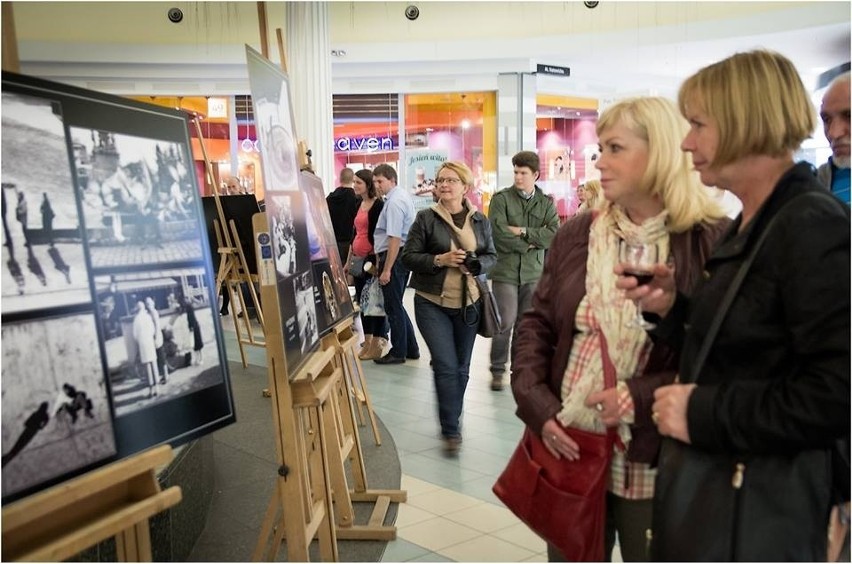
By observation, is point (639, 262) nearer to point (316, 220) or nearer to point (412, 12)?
point (316, 220)

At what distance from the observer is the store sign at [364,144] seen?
15422 mm

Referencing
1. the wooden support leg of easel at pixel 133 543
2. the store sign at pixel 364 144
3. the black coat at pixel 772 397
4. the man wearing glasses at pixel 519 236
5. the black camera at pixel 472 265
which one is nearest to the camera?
the black coat at pixel 772 397

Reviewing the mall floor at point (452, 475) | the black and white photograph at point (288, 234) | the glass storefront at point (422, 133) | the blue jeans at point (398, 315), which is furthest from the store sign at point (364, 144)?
the black and white photograph at point (288, 234)

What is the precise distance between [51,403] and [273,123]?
157cm

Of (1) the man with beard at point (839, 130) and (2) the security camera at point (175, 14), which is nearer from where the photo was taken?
(1) the man with beard at point (839, 130)

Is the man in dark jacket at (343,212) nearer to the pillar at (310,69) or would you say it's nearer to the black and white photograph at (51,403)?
the pillar at (310,69)

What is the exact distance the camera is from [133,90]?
47.3 feet

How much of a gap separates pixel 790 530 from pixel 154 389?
138 cm

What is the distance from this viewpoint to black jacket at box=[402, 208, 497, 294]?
4578 millimetres

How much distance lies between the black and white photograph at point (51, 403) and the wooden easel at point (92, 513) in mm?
47

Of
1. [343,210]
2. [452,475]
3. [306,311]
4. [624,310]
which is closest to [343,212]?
[343,210]

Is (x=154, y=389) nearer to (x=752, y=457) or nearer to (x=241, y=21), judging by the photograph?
(x=752, y=457)

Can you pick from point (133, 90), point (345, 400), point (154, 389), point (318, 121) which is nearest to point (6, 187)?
point (154, 389)

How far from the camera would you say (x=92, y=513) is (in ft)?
5.68
